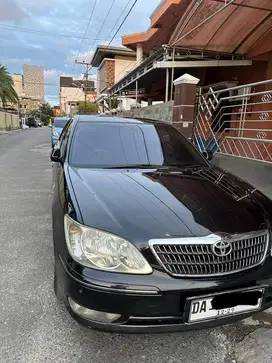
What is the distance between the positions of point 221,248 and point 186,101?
5261mm

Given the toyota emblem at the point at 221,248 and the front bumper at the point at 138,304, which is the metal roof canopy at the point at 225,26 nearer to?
the toyota emblem at the point at 221,248

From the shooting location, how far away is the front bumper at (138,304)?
1.79 m

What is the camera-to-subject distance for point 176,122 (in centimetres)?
718

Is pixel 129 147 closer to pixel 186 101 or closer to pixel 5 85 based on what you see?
pixel 186 101

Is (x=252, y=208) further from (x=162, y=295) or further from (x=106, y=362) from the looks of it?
(x=106, y=362)

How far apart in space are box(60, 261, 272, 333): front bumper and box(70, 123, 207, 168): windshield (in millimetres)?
1489

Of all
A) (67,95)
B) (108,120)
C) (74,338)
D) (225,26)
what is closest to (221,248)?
(74,338)

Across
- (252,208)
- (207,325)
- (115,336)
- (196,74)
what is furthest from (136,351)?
(196,74)

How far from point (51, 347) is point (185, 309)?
0.99m

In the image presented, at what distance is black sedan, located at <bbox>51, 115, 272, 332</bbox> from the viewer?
1.82 m

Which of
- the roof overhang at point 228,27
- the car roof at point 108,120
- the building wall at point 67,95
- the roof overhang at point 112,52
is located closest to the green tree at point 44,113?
the building wall at point 67,95

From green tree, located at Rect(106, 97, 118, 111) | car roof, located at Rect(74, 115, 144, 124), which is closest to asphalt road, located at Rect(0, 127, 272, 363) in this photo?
car roof, located at Rect(74, 115, 144, 124)

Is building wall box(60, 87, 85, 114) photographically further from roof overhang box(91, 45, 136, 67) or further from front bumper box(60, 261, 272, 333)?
front bumper box(60, 261, 272, 333)

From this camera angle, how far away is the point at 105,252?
6.24 feet
